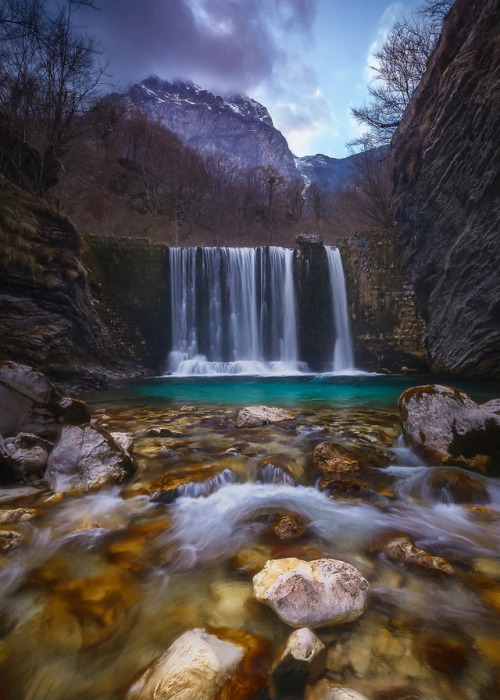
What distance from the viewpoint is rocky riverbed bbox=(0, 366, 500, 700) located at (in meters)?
1.39

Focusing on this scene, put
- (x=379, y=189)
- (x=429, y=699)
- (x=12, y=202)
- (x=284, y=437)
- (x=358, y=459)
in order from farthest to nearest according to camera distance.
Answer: (x=379, y=189) < (x=12, y=202) < (x=284, y=437) < (x=358, y=459) < (x=429, y=699)

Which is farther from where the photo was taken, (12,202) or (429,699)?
(12,202)

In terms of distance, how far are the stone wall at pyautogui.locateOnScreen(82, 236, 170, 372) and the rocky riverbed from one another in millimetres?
9320

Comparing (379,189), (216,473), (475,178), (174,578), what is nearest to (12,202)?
(216,473)

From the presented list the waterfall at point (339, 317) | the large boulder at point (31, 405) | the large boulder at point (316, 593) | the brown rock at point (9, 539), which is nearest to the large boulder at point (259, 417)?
the large boulder at point (31, 405)

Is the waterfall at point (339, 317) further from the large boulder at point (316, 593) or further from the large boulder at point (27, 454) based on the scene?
the large boulder at point (316, 593)

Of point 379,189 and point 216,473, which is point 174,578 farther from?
point 379,189

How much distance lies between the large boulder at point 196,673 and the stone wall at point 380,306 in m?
12.7

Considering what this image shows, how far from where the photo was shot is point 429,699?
4.17ft

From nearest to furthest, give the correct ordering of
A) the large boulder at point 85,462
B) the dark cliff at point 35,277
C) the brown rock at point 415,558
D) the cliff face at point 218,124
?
the brown rock at point 415,558, the large boulder at point 85,462, the dark cliff at point 35,277, the cliff face at point 218,124

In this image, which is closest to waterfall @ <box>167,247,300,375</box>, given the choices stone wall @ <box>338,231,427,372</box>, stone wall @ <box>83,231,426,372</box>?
stone wall @ <box>83,231,426,372</box>

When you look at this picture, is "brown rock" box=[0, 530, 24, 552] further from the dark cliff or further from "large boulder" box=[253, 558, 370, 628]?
the dark cliff

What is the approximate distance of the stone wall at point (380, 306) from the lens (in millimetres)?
12891

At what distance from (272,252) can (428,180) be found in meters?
6.40
